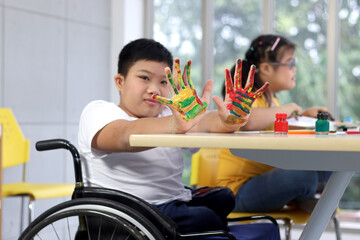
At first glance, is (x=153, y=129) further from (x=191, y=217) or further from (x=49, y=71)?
(x=49, y=71)

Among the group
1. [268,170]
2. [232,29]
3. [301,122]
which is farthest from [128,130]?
[232,29]

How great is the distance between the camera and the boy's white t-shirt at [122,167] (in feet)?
4.37

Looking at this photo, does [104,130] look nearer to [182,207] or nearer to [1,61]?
[182,207]

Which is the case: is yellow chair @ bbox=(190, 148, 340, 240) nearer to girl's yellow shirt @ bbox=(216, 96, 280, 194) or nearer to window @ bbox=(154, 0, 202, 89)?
girl's yellow shirt @ bbox=(216, 96, 280, 194)

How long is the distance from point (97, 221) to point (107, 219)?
7 centimetres

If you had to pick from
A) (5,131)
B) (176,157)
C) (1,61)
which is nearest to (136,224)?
(176,157)

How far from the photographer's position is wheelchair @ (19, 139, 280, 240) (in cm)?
116

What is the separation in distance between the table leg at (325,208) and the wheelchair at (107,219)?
0.31m

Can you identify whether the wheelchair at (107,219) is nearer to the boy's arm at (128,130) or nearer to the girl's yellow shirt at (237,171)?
the boy's arm at (128,130)

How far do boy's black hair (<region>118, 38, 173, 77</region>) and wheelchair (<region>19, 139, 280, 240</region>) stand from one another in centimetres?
Answer: 41

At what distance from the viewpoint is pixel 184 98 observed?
3.42ft

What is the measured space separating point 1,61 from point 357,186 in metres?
2.69

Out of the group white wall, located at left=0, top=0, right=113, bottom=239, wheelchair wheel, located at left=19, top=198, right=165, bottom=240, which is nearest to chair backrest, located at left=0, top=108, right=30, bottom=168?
white wall, located at left=0, top=0, right=113, bottom=239

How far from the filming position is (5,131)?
3203 millimetres
